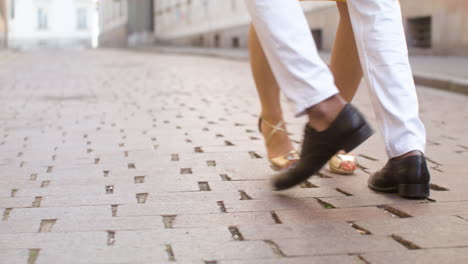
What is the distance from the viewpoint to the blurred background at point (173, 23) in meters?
12.3

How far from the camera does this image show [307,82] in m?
2.22

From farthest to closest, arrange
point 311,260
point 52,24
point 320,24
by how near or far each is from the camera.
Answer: point 52,24 → point 320,24 → point 311,260

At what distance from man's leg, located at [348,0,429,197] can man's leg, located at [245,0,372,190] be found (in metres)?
0.26

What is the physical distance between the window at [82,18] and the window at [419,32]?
43890 mm

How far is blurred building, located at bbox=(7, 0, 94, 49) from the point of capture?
52.2 metres

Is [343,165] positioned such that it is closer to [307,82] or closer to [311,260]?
[307,82]

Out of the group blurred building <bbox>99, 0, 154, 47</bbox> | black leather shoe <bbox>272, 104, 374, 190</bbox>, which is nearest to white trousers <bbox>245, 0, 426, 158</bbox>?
black leather shoe <bbox>272, 104, 374, 190</bbox>

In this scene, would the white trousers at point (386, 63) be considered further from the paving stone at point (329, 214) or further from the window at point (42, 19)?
the window at point (42, 19)

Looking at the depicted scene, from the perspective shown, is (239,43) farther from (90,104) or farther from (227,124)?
(227,124)

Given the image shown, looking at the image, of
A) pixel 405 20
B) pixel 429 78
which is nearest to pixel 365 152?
pixel 429 78

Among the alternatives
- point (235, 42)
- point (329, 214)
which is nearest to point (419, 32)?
point (235, 42)

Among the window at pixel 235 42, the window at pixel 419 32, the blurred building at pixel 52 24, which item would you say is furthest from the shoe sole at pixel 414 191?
the blurred building at pixel 52 24

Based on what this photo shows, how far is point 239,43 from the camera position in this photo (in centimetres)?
2280

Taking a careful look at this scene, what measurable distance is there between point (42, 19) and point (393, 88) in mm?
52689
